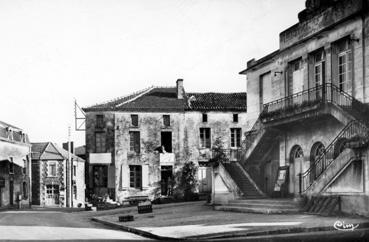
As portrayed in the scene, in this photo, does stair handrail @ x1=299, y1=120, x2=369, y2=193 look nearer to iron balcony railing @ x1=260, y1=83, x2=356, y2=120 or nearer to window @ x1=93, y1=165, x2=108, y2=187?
iron balcony railing @ x1=260, y1=83, x2=356, y2=120

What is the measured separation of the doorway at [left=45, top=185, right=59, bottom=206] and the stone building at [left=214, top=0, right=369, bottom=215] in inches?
1292

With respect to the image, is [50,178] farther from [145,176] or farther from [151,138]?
[151,138]

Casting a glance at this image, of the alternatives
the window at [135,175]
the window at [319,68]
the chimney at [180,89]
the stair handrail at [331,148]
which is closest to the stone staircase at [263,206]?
the stair handrail at [331,148]

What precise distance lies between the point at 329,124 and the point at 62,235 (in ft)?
37.6

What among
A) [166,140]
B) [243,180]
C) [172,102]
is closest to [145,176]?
[166,140]

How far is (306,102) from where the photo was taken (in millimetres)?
23406

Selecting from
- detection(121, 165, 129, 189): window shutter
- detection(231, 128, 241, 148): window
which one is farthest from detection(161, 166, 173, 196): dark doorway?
detection(231, 128, 241, 148): window

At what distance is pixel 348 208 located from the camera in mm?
19609

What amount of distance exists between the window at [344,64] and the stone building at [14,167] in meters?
34.0

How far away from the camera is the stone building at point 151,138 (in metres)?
48.5

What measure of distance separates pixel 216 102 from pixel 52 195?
2055 cm

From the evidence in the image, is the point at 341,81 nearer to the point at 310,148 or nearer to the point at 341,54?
the point at 341,54

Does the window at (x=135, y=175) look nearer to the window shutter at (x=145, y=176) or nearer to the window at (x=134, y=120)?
the window shutter at (x=145, y=176)

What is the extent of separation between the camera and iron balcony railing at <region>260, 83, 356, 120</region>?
22.6 metres
